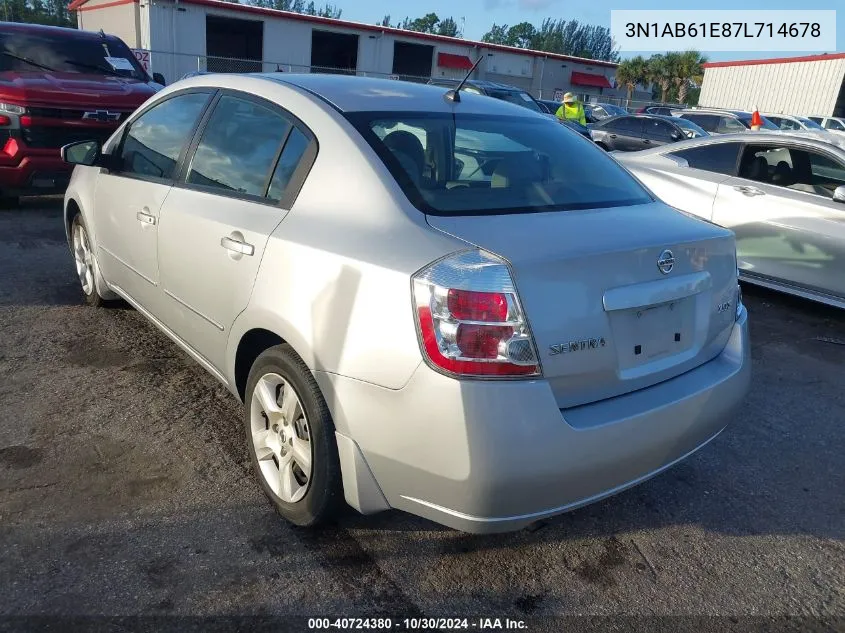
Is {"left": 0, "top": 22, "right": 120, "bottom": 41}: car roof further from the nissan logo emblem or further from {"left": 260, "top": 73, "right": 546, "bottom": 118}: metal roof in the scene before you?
the nissan logo emblem

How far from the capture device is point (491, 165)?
2.91 meters

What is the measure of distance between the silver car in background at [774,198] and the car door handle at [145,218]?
4.94 m

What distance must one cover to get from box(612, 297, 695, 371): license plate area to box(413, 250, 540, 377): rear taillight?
1.34 feet

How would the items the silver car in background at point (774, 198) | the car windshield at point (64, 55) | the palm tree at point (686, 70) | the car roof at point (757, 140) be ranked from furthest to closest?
the palm tree at point (686, 70)
the car windshield at point (64, 55)
the car roof at point (757, 140)
the silver car in background at point (774, 198)

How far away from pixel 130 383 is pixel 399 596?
2218 mm

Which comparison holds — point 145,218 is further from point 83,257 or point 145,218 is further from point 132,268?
point 83,257

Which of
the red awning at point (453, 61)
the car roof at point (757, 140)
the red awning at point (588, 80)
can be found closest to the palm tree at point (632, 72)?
the red awning at point (588, 80)

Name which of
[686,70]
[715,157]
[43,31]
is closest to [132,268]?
[715,157]

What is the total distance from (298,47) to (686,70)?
34.4 metres

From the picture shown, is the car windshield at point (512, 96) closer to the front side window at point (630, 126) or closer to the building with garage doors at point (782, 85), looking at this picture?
the front side window at point (630, 126)

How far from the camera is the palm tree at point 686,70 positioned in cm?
5366

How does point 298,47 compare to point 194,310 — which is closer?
point 194,310

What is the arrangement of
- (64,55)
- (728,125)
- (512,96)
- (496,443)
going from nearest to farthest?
(496,443), (64,55), (512,96), (728,125)

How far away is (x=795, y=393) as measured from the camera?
4.35m
